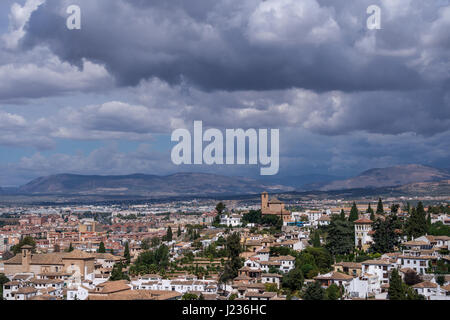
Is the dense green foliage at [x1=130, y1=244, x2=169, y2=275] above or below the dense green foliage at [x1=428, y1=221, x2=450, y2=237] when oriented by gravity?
below

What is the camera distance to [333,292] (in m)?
26.4

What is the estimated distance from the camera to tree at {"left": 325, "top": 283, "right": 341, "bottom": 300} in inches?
1021

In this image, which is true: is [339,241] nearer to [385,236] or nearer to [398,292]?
[385,236]

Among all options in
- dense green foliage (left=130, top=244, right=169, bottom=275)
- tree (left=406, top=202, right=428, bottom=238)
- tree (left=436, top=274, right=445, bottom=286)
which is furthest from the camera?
dense green foliage (left=130, top=244, right=169, bottom=275)

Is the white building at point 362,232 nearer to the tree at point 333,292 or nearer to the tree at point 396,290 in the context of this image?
the tree at point 333,292

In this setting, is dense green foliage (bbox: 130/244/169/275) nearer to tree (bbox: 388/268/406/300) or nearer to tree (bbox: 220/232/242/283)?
tree (bbox: 220/232/242/283)

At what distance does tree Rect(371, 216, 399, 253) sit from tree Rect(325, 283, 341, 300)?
7986mm

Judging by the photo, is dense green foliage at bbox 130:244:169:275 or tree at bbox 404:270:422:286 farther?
dense green foliage at bbox 130:244:169:275

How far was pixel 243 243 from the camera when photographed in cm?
4038

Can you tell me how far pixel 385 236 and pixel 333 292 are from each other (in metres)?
9.58

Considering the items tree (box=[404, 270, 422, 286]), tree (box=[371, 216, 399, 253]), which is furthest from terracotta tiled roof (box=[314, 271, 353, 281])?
tree (box=[371, 216, 399, 253])

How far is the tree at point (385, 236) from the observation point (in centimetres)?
3466
